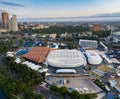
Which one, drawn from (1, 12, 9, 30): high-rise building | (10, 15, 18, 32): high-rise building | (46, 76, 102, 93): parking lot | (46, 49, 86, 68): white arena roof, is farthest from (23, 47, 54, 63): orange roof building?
(1, 12, 9, 30): high-rise building

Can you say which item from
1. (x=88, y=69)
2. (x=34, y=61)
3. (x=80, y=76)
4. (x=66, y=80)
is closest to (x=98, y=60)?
(x=88, y=69)

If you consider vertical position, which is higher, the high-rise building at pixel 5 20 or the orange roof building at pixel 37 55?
the high-rise building at pixel 5 20

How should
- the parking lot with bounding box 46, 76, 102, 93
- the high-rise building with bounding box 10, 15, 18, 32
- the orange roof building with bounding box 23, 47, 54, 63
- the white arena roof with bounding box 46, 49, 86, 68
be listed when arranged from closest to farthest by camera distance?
the parking lot with bounding box 46, 76, 102, 93 < the white arena roof with bounding box 46, 49, 86, 68 < the orange roof building with bounding box 23, 47, 54, 63 < the high-rise building with bounding box 10, 15, 18, 32

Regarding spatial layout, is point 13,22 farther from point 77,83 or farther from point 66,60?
point 77,83

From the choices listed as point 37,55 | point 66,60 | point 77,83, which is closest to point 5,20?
point 37,55

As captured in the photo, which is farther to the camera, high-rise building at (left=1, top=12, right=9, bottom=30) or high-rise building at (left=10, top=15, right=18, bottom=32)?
high-rise building at (left=1, top=12, right=9, bottom=30)

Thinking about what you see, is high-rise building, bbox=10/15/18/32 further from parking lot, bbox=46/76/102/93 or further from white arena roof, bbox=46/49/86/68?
parking lot, bbox=46/76/102/93

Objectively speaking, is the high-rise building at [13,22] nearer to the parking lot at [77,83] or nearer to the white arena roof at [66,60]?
the white arena roof at [66,60]

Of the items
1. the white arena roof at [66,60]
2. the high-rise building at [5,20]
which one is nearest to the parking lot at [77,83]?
the white arena roof at [66,60]
